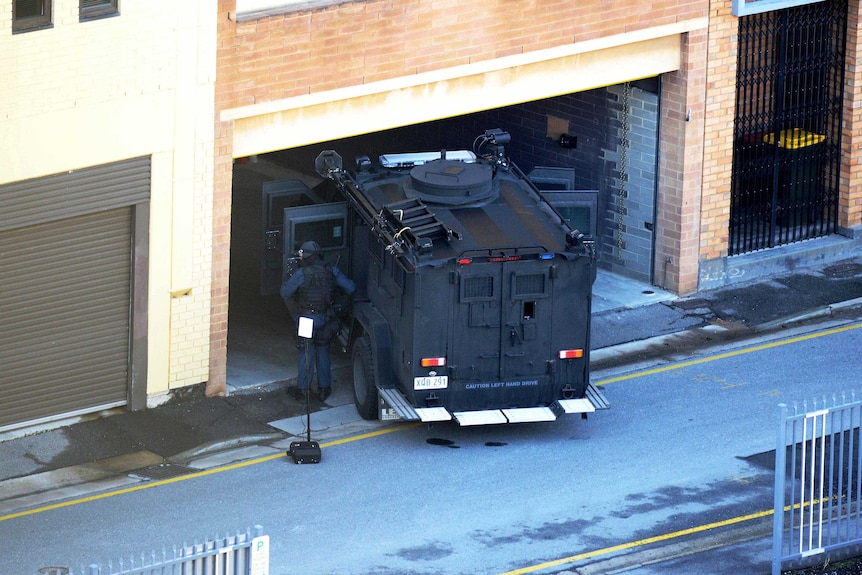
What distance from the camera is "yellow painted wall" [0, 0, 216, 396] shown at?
55.7 ft

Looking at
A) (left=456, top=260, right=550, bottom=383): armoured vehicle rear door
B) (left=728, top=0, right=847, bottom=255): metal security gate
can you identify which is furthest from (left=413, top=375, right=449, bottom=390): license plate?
(left=728, top=0, right=847, bottom=255): metal security gate

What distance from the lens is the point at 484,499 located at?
54.7ft

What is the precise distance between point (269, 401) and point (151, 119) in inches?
133

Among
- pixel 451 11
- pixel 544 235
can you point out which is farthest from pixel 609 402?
pixel 451 11

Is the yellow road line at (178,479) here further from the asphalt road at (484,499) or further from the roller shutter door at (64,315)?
the roller shutter door at (64,315)

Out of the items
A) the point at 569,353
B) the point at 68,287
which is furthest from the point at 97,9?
the point at 569,353

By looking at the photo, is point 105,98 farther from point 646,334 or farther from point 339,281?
point 646,334

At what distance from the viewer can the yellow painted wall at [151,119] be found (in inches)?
669

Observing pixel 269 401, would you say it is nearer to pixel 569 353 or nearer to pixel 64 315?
pixel 64 315

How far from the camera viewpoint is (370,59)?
19.2 m

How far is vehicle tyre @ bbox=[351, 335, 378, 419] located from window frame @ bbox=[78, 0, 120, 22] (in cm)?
424

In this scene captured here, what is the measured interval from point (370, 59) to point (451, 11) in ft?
3.84

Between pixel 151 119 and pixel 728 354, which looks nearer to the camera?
pixel 151 119

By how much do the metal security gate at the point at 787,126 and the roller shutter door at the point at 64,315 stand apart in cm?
895
